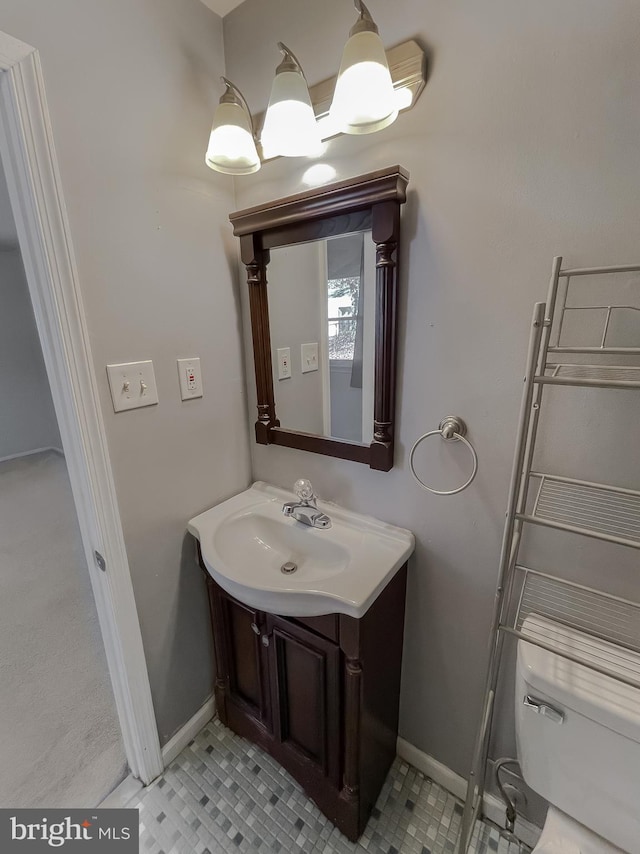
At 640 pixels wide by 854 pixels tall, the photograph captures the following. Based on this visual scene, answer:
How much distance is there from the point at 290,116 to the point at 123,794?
82.1 inches

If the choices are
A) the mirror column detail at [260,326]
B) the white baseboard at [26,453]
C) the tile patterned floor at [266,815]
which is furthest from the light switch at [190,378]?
the white baseboard at [26,453]

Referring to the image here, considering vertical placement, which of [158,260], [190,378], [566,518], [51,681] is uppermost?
[158,260]

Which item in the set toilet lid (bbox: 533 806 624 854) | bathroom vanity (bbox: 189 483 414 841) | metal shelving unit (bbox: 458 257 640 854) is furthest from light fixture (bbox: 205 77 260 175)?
toilet lid (bbox: 533 806 624 854)

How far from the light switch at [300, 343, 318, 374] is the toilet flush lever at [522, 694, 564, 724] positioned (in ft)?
3.33

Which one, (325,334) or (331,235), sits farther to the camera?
(325,334)

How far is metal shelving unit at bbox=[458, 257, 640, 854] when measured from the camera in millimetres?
697

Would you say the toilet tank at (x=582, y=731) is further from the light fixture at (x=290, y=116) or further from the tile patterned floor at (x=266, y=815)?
the light fixture at (x=290, y=116)

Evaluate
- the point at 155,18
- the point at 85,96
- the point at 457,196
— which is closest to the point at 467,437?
the point at 457,196

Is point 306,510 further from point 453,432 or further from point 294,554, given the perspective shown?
point 453,432

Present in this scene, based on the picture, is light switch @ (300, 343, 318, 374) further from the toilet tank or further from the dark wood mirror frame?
the toilet tank

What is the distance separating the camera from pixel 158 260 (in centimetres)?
103

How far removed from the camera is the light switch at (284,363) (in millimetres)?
1237

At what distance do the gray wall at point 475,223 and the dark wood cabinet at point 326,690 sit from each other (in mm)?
160

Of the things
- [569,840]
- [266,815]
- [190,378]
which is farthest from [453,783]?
[190,378]
